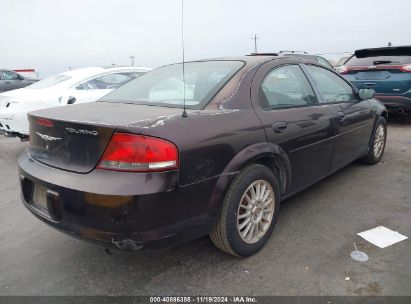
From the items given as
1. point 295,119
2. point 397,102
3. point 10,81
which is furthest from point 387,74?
point 10,81

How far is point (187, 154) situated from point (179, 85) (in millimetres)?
1060

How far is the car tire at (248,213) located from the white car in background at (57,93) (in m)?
3.97

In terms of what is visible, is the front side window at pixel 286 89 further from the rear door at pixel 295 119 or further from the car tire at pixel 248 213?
the car tire at pixel 248 213

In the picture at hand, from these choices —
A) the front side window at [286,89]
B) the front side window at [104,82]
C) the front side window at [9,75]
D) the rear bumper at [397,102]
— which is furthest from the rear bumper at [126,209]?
the front side window at [9,75]

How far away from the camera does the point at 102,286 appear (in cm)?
254

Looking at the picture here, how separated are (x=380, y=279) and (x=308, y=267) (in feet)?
1.55

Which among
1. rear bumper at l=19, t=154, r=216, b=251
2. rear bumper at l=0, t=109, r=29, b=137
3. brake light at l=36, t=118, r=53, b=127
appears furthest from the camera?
rear bumper at l=0, t=109, r=29, b=137

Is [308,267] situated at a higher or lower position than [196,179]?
lower

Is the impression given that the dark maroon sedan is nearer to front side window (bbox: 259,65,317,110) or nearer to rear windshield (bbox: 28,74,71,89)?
front side window (bbox: 259,65,317,110)

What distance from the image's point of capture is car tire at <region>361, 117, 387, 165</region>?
15.7ft

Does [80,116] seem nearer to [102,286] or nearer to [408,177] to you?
[102,286]

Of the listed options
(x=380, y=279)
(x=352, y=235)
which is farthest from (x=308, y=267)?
(x=352, y=235)

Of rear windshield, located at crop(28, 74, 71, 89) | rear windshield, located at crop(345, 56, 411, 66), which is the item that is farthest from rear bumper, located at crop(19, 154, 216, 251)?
rear windshield, located at crop(345, 56, 411, 66)

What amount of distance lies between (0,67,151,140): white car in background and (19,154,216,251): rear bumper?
3.78 m
